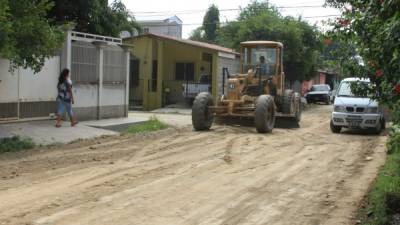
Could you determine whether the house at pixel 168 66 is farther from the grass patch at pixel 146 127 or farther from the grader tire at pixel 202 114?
the grader tire at pixel 202 114

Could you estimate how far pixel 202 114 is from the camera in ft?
60.2

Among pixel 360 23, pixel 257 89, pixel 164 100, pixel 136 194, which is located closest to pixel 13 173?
pixel 136 194

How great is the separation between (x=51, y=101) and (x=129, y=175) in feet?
27.4

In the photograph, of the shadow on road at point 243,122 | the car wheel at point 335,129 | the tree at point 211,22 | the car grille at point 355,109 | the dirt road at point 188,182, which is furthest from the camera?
the tree at point 211,22

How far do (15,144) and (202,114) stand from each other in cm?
660

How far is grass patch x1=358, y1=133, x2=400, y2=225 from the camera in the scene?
23.6 ft

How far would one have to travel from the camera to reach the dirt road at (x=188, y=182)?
740cm

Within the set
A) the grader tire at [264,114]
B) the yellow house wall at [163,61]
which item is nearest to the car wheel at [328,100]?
the yellow house wall at [163,61]

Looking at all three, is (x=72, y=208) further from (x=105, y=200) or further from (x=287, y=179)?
(x=287, y=179)

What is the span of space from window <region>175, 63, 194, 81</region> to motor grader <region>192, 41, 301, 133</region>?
1158 cm

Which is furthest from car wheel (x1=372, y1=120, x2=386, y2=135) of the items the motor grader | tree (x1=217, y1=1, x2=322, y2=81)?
tree (x1=217, y1=1, x2=322, y2=81)

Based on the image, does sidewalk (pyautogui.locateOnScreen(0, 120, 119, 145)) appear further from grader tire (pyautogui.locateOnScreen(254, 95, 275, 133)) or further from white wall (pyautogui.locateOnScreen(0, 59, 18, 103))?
grader tire (pyautogui.locateOnScreen(254, 95, 275, 133))

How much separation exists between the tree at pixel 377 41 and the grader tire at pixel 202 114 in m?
9.97

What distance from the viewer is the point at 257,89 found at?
65.8ft
